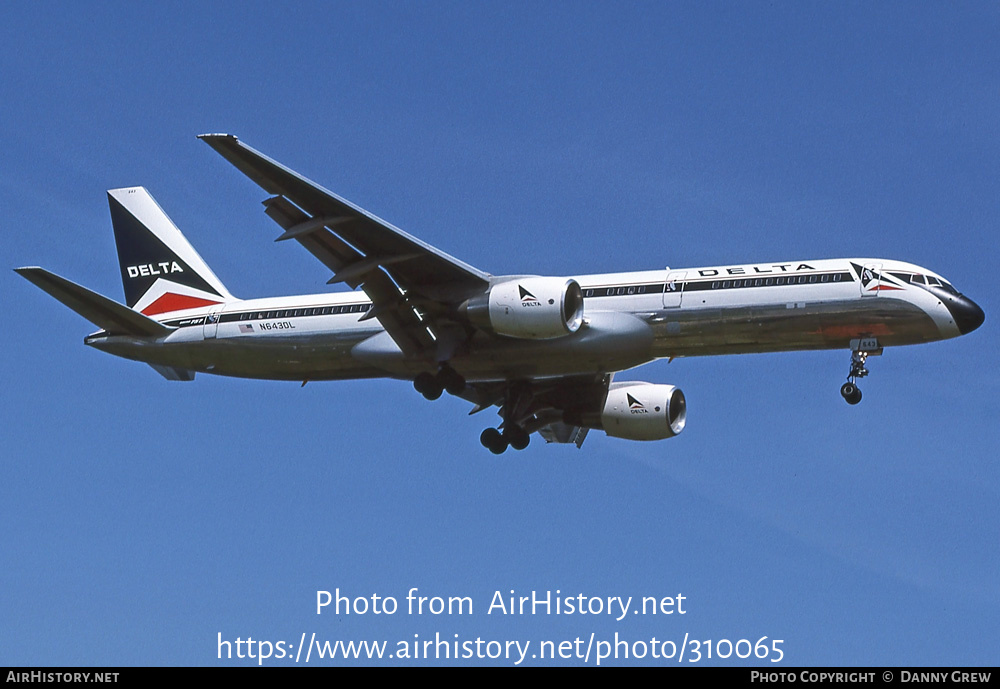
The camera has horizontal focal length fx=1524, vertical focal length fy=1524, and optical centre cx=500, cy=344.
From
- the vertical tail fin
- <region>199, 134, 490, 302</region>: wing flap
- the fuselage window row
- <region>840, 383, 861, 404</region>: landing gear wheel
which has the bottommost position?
<region>840, 383, 861, 404</region>: landing gear wheel

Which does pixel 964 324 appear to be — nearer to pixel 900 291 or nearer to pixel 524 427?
pixel 900 291

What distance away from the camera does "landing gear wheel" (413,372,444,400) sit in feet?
140

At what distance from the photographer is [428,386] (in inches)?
1686

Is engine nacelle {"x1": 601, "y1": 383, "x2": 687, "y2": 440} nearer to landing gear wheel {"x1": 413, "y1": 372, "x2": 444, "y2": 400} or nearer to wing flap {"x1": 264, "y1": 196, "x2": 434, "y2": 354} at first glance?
landing gear wheel {"x1": 413, "y1": 372, "x2": 444, "y2": 400}

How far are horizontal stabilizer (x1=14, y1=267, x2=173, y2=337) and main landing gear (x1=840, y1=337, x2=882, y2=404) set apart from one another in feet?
65.7

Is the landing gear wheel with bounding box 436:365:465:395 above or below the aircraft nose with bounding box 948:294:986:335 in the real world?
below

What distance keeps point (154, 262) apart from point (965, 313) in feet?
83.7

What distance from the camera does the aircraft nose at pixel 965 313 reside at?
39469 millimetres

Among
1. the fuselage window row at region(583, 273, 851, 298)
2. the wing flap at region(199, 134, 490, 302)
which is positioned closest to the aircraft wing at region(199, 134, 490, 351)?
the wing flap at region(199, 134, 490, 302)

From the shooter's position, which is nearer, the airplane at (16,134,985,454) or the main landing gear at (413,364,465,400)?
the airplane at (16,134,985,454)

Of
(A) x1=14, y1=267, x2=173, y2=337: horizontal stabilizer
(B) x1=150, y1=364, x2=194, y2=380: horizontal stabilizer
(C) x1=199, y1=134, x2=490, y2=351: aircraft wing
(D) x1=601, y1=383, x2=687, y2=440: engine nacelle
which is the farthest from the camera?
(D) x1=601, y1=383, x2=687, y2=440: engine nacelle

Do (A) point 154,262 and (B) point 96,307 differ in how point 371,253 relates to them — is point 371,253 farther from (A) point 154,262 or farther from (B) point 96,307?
(A) point 154,262

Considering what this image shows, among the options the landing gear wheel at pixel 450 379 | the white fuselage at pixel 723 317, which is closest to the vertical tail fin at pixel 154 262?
the white fuselage at pixel 723 317

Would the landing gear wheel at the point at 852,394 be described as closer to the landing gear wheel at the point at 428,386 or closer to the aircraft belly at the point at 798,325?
the aircraft belly at the point at 798,325
